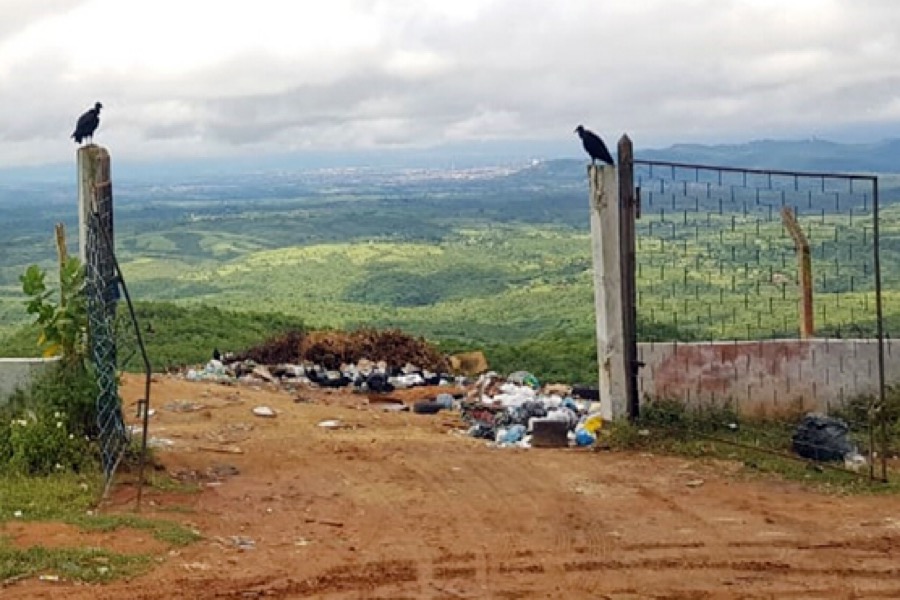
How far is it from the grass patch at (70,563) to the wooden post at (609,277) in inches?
203

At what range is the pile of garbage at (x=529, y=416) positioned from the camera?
35.5ft

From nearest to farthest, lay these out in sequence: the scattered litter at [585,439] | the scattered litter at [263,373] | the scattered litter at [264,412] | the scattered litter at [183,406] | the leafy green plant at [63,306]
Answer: the leafy green plant at [63,306]
the scattered litter at [585,439]
the scattered litter at [264,412]
the scattered litter at [183,406]
the scattered litter at [263,373]

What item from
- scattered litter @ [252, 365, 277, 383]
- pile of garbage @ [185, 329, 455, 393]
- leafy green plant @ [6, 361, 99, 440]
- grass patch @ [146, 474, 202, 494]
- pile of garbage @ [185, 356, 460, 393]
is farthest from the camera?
pile of garbage @ [185, 329, 455, 393]

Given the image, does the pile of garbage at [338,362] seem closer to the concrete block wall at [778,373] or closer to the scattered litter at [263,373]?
the scattered litter at [263,373]

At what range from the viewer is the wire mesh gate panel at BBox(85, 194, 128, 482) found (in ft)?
29.1

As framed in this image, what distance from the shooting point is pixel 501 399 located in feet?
43.8

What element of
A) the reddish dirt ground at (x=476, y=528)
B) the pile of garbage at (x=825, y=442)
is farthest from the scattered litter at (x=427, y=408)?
the pile of garbage at (x=825, y=442)

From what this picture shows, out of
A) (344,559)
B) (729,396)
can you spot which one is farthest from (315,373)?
(344,559)

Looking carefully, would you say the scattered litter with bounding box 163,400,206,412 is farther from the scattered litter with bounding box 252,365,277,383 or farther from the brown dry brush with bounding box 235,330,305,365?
the brown dry brush with bounding box 235,330,305,365

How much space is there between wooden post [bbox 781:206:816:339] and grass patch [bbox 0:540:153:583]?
24.0 feet

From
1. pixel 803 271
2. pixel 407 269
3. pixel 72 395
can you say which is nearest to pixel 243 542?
pixel 72 395

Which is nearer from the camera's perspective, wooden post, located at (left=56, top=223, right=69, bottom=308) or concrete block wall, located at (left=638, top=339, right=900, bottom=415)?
wooden post, located at (left=56, top=223, right=69, bottom=308)

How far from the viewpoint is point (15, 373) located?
9.88m

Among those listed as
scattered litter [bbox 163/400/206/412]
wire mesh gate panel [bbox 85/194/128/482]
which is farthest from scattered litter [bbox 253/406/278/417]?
wire mesh gate panel [bbox 85/194/128/482]
